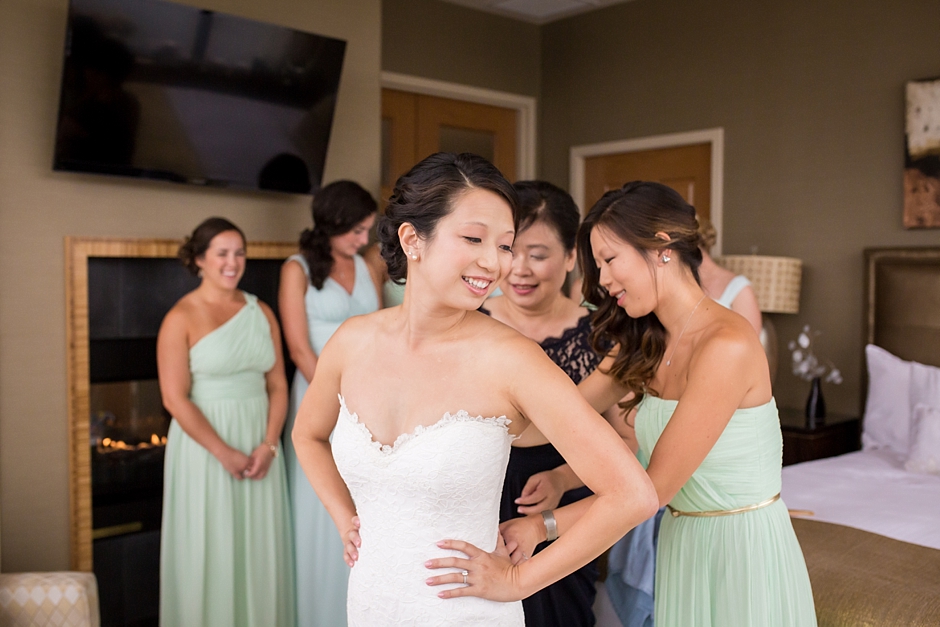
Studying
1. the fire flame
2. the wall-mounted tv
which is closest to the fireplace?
the fire flame

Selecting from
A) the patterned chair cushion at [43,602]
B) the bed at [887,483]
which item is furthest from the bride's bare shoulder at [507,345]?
the patterned chair cushion at [43,602]

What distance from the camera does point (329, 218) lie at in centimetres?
346

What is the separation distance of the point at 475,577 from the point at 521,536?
137 mm

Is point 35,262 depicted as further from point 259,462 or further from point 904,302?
point 904,302

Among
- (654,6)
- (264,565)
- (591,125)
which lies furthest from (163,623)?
(654,6)

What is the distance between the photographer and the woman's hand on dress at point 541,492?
5.94 feet

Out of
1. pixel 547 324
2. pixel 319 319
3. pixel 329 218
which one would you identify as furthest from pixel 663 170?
pixel 547 324

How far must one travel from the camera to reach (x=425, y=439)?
55.2 inches

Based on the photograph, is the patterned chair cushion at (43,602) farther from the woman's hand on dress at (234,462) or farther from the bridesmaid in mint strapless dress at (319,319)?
the bridesmaid in mint strapless dress at (319,319)

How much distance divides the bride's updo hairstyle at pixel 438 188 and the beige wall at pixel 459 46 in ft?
12.2

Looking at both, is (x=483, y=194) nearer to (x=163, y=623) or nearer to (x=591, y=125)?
(x=163, y=623)

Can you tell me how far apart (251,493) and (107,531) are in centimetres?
75

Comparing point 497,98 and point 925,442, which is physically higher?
point 497,98

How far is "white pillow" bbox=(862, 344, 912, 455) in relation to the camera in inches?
147
